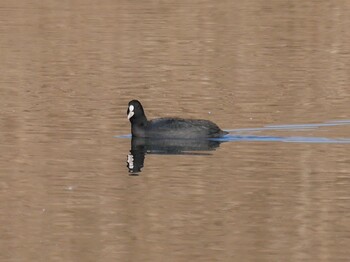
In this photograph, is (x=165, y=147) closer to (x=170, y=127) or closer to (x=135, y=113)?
(x=170, y=127)

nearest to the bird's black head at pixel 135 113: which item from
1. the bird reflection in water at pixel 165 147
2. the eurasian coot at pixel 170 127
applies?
the eurasian coot at pixel 170 127

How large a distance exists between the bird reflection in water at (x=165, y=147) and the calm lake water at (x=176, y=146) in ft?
0.16

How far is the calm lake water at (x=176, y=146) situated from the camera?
38.8 ft

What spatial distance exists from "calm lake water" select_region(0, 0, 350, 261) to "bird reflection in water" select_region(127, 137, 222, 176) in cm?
5

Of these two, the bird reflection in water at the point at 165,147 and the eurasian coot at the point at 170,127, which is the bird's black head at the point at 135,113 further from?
the bird reflection in water at the point at 165,147

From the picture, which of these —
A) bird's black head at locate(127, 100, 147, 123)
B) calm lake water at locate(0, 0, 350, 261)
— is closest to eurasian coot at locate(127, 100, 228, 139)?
bird's black head at locate(127, 100, 147, 123)

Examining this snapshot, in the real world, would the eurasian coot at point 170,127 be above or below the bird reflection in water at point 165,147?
above

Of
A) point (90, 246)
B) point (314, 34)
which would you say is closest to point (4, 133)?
point (90, 246)

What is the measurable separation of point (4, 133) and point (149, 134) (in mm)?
1819

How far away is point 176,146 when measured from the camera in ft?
57.4

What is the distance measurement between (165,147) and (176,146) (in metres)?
0.14

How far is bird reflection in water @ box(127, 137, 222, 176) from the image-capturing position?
16.6 metres

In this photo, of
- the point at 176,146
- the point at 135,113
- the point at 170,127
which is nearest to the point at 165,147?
the point at 176,146

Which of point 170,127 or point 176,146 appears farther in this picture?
point 170,127
